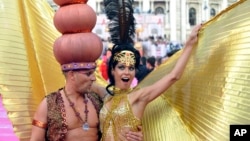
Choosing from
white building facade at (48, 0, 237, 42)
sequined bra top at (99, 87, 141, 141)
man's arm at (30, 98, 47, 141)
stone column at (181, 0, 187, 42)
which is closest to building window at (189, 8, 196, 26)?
white building facade at (48, 0, 237, 42)

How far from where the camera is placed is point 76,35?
9.72 feet

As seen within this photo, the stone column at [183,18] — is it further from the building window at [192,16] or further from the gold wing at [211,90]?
the gold wing at [211,90]

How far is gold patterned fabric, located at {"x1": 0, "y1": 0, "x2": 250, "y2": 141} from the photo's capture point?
297 centimetres

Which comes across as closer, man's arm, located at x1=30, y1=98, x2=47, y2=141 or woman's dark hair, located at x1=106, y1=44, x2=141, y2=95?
man's arm, located at x1=30, y1=98, x2=47, y2=141

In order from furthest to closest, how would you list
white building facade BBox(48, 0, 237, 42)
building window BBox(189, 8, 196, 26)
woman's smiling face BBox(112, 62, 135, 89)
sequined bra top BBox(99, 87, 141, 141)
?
building window BBox(189, 8, 196, 26)
white building facade BBox(48, 0, 237, 42)
woman's smiling face BBox(112, 62, 135, 89)
sequined bra top BBox(99, 87, 141, 141)

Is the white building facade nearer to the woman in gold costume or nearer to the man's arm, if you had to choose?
the woman in gold costume

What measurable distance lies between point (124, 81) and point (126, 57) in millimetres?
146

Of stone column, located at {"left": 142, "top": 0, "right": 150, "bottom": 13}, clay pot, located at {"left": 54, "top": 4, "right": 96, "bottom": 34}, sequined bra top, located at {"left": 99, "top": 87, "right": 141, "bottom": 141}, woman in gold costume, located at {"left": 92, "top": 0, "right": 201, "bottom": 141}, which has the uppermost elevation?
stone column, located at {"left": 142, "top": 0, "right": 150, "bottom": 13}

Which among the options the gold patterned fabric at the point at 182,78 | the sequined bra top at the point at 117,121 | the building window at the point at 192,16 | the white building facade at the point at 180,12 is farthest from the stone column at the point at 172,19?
the sequined bra top at the point at 117,121

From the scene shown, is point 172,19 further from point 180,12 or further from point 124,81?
point 124,81

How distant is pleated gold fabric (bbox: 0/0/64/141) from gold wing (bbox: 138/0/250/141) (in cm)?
71

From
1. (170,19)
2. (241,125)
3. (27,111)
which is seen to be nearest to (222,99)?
(241,125)

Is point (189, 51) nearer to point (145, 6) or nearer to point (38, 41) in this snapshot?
point (38, 41)

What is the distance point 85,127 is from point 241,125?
0.85 meters
